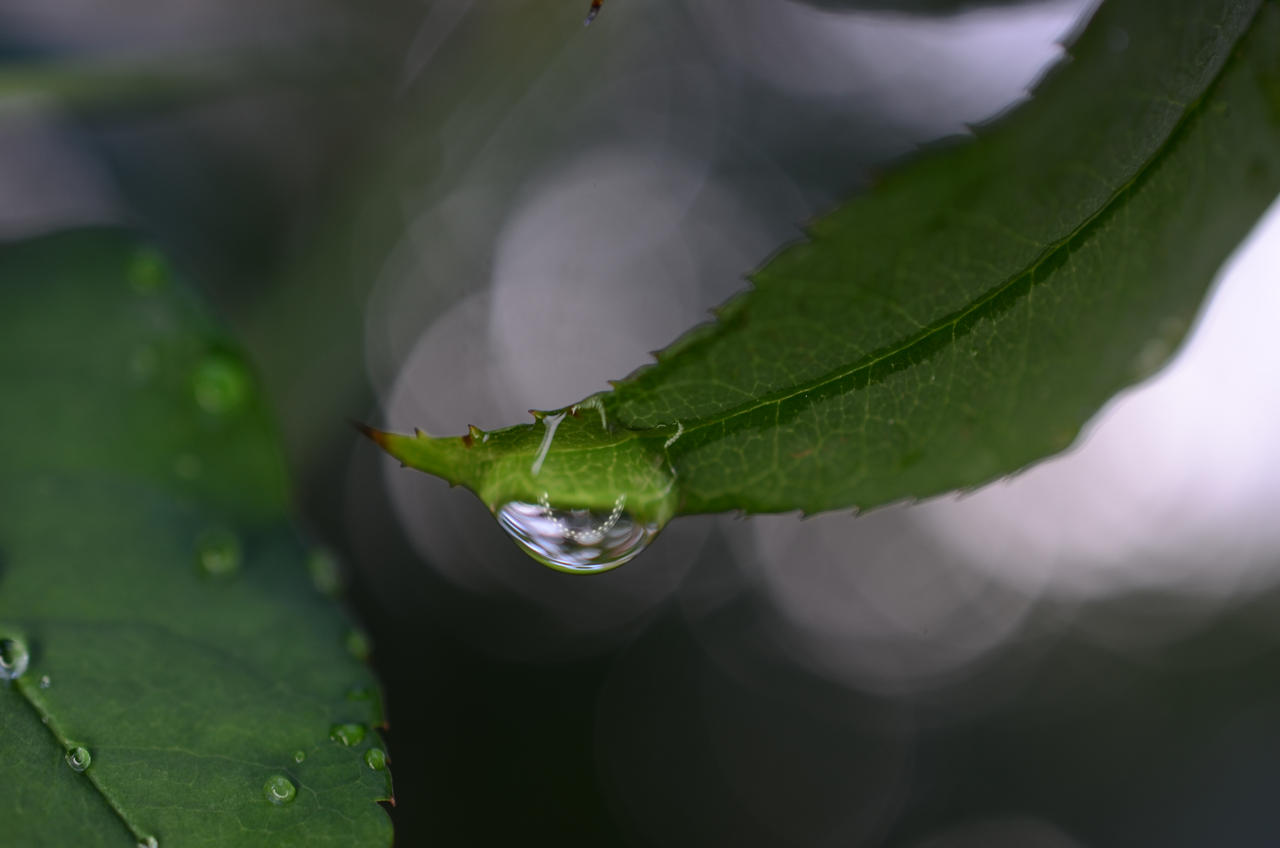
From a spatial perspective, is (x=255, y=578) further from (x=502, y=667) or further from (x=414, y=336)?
(x=502, y=667)

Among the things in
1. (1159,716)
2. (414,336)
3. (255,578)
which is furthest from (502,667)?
(1159,716)

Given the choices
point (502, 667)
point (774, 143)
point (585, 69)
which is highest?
point (774, 143)

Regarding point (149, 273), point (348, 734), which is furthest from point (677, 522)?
point (348, 734)

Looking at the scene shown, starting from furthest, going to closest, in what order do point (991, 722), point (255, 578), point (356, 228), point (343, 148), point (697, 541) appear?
point (991, 722) → point (697, 541) → point (343, 148) → point (356, 228) → point (255, 578)

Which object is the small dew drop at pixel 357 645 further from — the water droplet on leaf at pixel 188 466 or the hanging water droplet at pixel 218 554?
the water droplet on leaf at pixel 188 466

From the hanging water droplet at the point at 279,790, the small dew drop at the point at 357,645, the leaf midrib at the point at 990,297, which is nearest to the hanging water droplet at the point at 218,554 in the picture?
the small dew drop at the point at 357,645

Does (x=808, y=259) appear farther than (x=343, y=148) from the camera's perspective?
No

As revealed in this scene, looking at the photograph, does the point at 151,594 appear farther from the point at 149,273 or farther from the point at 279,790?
the point at 149,273
